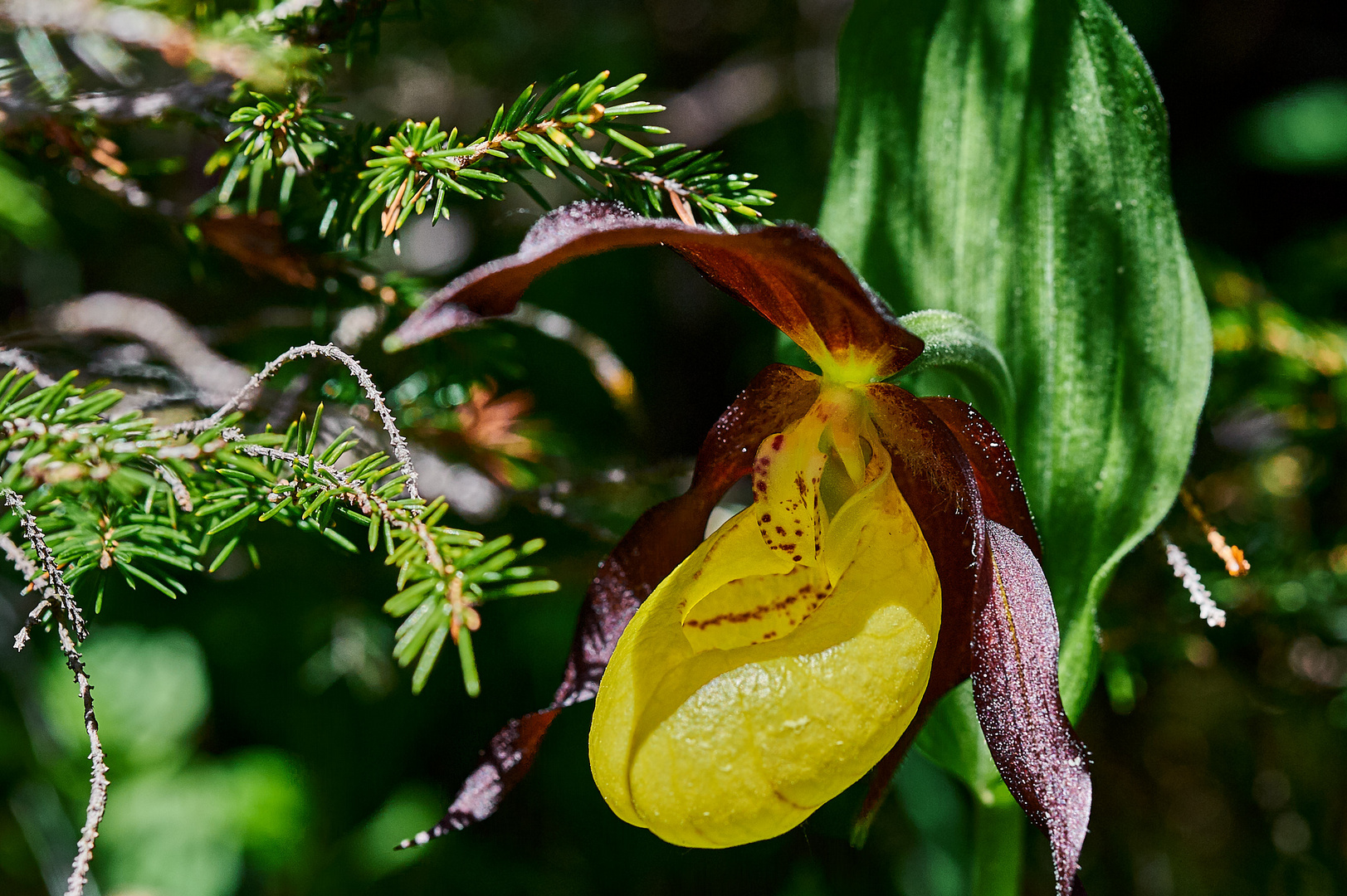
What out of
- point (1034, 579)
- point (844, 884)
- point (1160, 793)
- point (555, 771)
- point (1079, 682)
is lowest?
point (1160, 793)

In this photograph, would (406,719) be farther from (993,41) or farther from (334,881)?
(993,41)

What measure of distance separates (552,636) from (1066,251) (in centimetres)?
89

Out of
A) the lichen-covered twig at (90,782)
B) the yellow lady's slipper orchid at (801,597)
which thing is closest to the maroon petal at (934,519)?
the yellow lady's slipper orchid at (801,597)

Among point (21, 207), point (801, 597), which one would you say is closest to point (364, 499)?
point (801, 597)

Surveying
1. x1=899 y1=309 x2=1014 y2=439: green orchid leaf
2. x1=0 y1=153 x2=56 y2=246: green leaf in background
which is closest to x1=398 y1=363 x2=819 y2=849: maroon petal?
x1=899 y1=309 x2=1014 y2=439: green orchid leaf

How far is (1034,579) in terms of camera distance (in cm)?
67

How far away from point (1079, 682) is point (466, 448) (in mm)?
694

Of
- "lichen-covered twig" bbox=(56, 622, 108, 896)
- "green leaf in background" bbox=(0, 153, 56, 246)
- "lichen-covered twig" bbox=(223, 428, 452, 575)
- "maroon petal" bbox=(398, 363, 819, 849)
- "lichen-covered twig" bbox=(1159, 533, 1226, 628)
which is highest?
"green leaf in background" bbox=(0, 153, 56, 246)

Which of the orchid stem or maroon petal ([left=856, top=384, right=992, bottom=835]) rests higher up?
maroon petal ([left=856, top=384, right=992, bottom=835])

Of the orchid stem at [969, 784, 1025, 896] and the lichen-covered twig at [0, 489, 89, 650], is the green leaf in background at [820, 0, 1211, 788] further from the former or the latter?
the lichen-covered twig at [0, 489, 89, 650]

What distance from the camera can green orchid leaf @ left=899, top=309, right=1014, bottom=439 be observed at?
2.21ft

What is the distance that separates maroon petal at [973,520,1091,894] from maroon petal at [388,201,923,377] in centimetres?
20

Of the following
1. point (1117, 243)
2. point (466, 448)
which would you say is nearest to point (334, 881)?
point (466, 448)

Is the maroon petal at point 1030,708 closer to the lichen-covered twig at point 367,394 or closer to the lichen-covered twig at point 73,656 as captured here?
the lichen-covered twig at point 367,394
